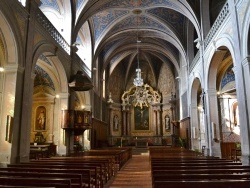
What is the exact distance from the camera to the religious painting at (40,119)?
1432 cm

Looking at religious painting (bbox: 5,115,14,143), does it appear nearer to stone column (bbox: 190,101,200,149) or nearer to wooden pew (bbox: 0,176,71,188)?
wooden pew (bbox: 0,176,71,188)

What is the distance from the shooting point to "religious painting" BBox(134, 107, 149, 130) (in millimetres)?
24703

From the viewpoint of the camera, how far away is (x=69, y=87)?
11305 millimetres

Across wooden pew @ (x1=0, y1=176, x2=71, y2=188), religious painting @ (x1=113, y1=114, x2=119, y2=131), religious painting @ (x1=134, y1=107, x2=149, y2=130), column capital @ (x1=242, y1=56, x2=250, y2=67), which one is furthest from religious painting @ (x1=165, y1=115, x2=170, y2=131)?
wooden pew @ (x1=0, y1=176, x2=71, y2=188)

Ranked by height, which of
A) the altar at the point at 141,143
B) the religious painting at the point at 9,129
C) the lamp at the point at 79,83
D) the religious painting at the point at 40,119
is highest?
the lamp at the point at 79,83

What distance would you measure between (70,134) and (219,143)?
21.9ft

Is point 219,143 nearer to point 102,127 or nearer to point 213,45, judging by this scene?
point 213,45

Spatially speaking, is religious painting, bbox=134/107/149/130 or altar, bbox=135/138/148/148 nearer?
altar, bbox=135/138/148/148

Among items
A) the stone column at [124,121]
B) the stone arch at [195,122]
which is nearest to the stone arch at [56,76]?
the stone arch at [195,122]

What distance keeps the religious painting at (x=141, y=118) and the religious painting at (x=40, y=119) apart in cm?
1203

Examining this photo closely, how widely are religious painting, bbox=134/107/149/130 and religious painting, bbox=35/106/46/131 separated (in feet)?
39.5

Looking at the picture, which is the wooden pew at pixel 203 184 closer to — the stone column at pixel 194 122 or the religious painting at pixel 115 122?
the stone column at pixel 194 122

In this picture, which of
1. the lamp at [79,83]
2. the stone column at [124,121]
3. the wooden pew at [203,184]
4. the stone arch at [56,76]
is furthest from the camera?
the stone column at [124,121]

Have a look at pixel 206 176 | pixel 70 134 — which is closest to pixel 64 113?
pixel 70 134
